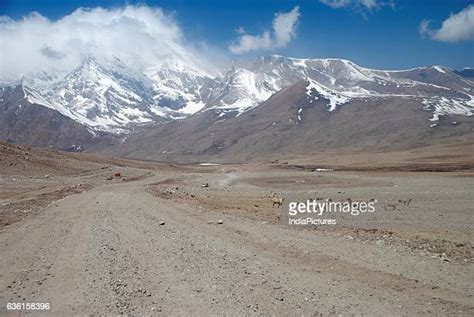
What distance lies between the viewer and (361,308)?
36.1 feet

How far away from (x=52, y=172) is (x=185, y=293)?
56716 millimetres

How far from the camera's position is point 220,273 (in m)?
13.7

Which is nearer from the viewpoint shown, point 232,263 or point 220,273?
point 220,273

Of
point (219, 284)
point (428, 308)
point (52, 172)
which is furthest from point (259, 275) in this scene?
point (52, 172)

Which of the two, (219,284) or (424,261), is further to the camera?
(424,261)

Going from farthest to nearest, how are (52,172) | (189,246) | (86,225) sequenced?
(52,172)
(86,225)
(189,246)

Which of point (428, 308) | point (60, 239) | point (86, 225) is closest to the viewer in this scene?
point (428, 308)

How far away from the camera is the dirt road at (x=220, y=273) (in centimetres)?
1131

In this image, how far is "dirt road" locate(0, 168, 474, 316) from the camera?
11.3 m

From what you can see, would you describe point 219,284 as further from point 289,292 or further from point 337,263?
point 337,263

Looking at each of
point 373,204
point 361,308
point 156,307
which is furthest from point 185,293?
point 373,204

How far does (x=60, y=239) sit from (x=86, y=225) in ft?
8.94

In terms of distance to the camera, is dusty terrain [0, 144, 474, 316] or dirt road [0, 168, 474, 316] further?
dusty terrain [0, 144, 474, 316]

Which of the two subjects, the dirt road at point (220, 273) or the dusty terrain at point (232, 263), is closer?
the dirt road at point (220, 273)
